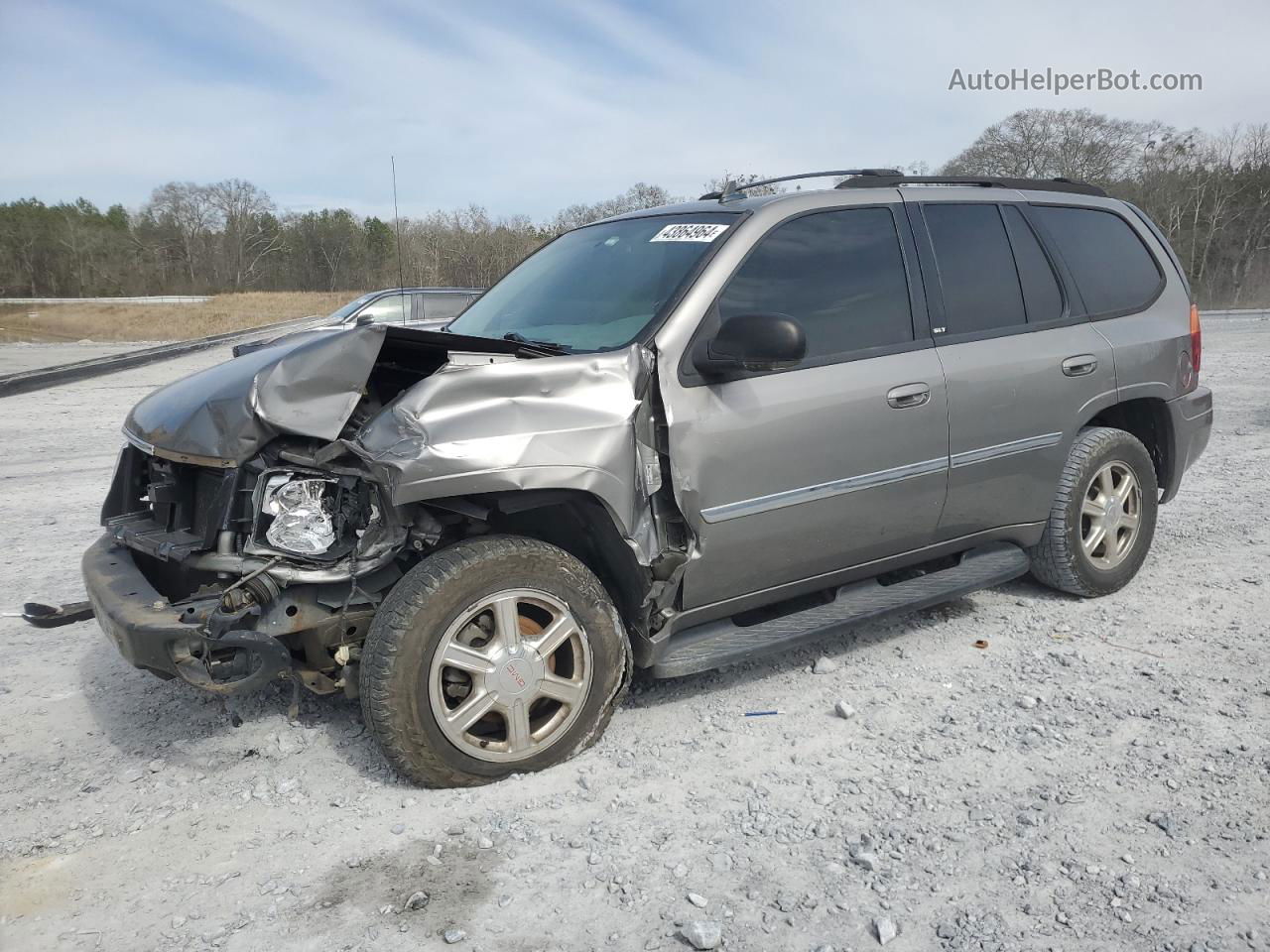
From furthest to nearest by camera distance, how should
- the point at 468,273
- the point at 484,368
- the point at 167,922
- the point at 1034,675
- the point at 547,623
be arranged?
the point at 468,273
the point at 1034,675
the point at 547,623
the point at 484,368
the point at 167,922

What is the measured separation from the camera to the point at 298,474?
295 centimetres

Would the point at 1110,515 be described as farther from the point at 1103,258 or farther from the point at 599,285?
the point at 599,285

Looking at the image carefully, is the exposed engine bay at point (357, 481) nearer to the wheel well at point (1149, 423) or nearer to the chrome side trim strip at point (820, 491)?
the chrome side trim strip at point (820, 491)

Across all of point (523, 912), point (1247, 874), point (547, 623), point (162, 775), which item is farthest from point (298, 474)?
point (1247, 874)

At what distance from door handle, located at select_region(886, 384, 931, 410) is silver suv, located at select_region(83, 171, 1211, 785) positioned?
0.01 meters

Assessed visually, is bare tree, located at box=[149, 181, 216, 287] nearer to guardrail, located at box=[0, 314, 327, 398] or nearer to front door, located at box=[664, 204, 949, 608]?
guardrail, located at box=[0, 314, 327, 398]

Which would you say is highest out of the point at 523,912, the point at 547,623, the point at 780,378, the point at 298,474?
the point at 780,378

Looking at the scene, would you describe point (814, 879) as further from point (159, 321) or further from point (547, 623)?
point (159, 321)

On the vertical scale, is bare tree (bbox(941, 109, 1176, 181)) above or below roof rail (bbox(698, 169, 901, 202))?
above

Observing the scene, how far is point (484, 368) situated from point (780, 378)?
1.15 meters

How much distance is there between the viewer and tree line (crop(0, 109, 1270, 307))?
823cm

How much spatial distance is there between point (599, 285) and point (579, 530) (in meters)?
1.09

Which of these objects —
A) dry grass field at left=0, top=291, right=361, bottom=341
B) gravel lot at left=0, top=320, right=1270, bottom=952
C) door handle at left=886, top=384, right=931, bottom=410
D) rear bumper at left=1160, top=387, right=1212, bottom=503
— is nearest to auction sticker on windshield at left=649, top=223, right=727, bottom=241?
door handle at left=886, top=384, right=931, bottom=410

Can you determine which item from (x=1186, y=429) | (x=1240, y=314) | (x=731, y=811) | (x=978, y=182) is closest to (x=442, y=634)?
(x=731, y=811)
